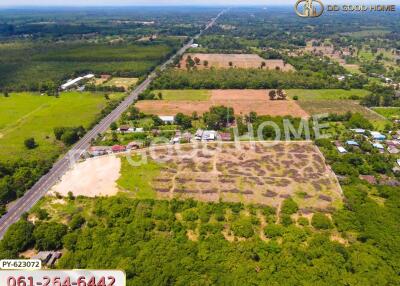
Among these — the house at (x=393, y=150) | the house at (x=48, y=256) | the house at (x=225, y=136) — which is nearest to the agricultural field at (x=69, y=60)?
the house at (x=225, y=136)

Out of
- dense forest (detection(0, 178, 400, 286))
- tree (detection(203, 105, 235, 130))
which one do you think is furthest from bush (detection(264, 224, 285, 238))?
tree (detection(203, 105, 235, 130))

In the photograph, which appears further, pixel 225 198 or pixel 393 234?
pixel 225 198

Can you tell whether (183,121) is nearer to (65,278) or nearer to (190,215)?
(190,215)

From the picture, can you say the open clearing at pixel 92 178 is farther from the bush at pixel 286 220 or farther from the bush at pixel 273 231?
the bush at pixel 286 220

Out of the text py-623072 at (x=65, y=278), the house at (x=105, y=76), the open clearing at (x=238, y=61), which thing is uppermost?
the text py-623072 at (x=65, y=278)

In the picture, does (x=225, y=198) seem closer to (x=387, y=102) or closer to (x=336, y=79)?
(x=387, y=102)

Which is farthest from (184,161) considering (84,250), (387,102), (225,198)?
(387,102)
